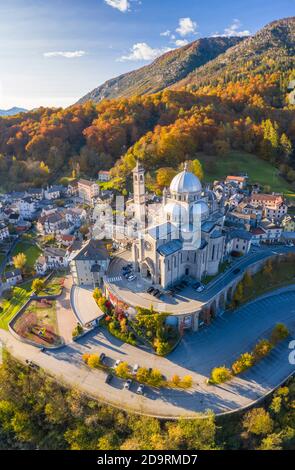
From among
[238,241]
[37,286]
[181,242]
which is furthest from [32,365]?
[238,241]

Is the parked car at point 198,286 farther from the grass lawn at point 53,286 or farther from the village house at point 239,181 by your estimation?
the village house at point 239,181

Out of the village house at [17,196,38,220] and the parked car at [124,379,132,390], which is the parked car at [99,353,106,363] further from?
the village house at [17,196,38,220]

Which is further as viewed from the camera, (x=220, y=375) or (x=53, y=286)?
(x=53, y=286)

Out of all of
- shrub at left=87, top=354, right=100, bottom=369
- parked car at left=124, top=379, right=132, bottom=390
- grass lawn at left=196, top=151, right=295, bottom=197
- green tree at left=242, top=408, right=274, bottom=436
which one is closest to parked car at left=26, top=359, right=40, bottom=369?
shrub at left=87, top=354, right=100, bottom=369

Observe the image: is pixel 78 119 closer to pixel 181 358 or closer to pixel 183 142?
pixel 183 142

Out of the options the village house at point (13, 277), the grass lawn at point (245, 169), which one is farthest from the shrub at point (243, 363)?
the grass lawn at point (245, 169)

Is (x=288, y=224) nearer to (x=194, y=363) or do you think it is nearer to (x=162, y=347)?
(x=194, y=363)
